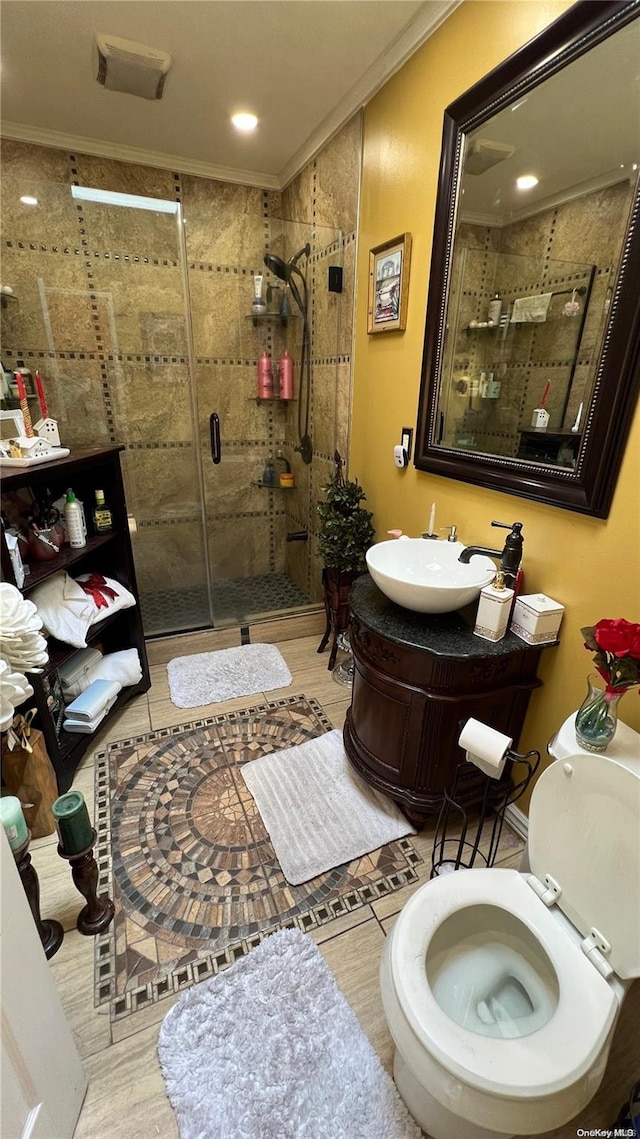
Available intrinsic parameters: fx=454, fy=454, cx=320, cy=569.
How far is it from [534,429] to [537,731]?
967mm

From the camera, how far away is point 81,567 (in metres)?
2.13

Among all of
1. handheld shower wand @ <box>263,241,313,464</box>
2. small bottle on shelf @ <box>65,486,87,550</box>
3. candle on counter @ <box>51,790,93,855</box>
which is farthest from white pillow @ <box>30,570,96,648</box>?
handheld shower wand @ <box>263,241,313,464</box>

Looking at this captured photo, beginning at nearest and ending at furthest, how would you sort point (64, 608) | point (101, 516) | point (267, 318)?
point (64, 608) < point (101, 516) < point (267, 318)

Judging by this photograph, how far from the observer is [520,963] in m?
1.02

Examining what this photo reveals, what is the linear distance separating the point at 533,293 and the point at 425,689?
3.98ft

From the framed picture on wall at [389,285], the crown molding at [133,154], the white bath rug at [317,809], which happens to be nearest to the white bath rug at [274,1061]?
the white bath rug at [317,809]

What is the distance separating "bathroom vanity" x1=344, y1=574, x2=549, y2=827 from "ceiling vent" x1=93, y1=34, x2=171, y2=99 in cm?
220

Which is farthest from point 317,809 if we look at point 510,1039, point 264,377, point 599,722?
point 264,377

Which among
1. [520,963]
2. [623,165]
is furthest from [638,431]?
[520,963]

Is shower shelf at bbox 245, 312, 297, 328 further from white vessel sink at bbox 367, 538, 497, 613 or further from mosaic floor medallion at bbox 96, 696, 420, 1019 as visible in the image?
mosaic floor medallion at bbox 96, 696, 420, 1019

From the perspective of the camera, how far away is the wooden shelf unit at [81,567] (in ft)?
5.00

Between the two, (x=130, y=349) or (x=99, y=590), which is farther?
(x=130, y=349)

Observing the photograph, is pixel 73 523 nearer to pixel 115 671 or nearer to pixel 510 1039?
pixel 115 671

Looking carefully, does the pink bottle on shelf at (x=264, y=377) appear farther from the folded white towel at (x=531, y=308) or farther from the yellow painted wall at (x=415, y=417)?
the folded white towel at (x=531, y=308)
